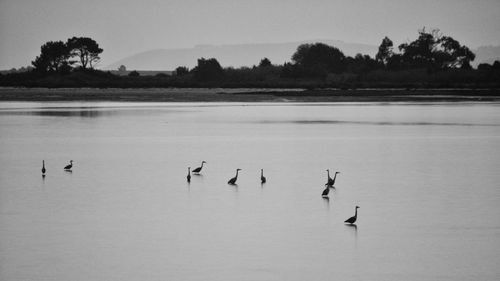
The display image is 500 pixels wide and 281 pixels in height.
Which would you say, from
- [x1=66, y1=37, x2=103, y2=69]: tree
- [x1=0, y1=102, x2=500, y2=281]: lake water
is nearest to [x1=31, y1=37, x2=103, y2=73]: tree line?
[x1=66, y1=37, x2=103, y2=69]: tree

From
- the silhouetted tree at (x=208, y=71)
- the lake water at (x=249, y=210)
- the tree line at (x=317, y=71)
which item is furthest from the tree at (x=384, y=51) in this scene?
the lake water at (x=249, y=210)

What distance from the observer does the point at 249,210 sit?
52.8ft

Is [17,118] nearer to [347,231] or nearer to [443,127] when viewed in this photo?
[443,127]

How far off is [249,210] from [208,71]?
9153 centimetres

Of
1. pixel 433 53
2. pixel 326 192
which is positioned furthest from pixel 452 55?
pixel 326 192

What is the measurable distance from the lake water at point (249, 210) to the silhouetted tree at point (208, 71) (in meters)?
74.2

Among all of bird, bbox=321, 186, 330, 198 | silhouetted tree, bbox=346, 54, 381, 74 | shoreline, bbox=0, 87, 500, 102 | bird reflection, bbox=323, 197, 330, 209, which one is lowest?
shoreline, bbox=0, 87, 500, 102

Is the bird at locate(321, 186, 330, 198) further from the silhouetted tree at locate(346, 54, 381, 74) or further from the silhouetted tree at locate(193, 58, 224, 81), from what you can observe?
the silhouetted tree at locate(346, 54, 381, 74)

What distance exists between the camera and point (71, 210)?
16.1m

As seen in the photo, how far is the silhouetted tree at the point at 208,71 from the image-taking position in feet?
351

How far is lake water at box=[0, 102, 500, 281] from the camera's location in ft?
38.4

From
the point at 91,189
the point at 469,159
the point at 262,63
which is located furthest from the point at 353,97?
the point at 91,189

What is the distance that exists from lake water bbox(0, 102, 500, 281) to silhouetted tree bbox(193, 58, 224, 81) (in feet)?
244

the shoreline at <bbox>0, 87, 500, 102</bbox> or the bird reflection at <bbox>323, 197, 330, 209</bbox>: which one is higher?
the bird reflection at <bbox>323, 197, 330, 209</bbox>
